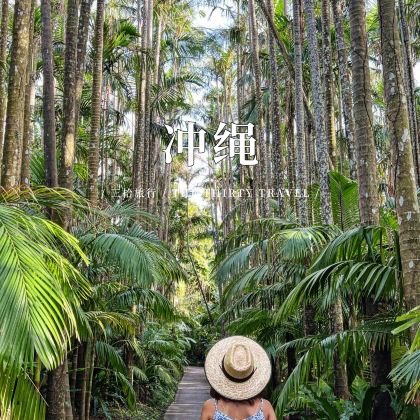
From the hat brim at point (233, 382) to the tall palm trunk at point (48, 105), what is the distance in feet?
11.1

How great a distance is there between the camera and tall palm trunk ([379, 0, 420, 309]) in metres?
4.29

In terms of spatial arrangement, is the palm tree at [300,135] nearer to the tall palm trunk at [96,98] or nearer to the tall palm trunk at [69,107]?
the tall palm trunk at [96,98]

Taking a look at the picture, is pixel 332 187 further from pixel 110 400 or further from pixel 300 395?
pixel 110 400

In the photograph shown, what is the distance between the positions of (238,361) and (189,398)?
13.1 meters

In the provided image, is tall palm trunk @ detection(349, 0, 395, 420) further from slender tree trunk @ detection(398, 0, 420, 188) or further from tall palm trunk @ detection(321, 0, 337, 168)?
slender tree trunk @ detection(398, 0, 420, 188)

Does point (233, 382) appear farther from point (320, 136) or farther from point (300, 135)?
point (300, 135)

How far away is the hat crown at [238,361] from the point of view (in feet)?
Answer: 8.63

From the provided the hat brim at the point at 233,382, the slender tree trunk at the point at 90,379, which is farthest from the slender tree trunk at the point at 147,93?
the hat brim at the point at 233,382

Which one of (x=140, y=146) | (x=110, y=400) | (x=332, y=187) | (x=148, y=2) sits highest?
(x=148, y=2)

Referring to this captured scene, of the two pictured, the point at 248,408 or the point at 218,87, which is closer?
the point at 248,408

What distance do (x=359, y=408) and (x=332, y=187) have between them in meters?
2.90

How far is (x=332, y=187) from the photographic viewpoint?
7.25 metres

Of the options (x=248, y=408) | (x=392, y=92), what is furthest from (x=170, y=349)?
(x=248, y=408)

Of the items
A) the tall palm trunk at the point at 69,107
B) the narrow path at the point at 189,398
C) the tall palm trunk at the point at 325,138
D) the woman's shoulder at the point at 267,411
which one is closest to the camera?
the woman's shoulder at the point at 267,411
